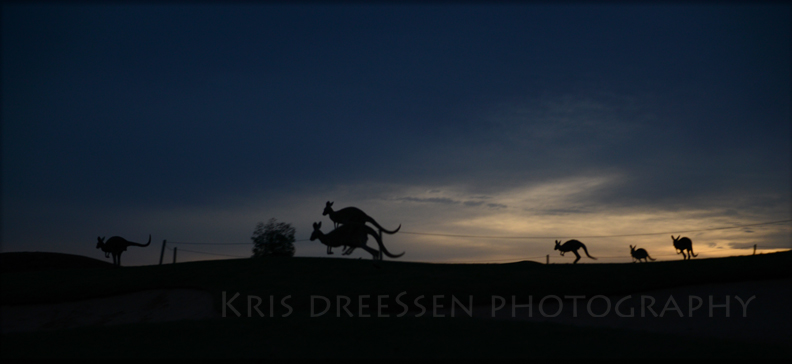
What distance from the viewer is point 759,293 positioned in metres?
18.4

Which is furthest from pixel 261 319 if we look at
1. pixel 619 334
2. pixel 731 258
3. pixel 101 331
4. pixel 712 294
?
pixel 731 258

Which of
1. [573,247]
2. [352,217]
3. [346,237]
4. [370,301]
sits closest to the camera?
[370,301]

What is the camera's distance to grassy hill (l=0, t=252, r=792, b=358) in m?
11.0

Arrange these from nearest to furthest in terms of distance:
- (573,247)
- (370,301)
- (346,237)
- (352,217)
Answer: (370,301), (346,237), (352,217), (573,247)

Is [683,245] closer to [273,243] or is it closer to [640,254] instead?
[640,254]

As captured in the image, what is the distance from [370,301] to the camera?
19797mm

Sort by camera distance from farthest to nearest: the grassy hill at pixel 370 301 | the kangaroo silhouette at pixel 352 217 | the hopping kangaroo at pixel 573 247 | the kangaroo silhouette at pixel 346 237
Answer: the hopping kangaroo at pixel 573 247
the kangaroo silhouette at pixel 352 217
the kangaroo silhouette at pixel 346 237
the grassy hill at pixel 370 301

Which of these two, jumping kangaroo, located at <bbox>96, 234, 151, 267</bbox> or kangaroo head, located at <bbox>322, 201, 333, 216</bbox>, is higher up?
kangaroo head, located at <bbox>322, 201, 333, 216</bbox>

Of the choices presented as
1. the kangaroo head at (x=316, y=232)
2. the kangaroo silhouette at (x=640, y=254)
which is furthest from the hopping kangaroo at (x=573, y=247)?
the kangaroo head at (x=316, y=232)

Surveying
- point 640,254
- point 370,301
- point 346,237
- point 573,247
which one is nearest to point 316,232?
point 346,237

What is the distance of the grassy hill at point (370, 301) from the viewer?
11.0 metres

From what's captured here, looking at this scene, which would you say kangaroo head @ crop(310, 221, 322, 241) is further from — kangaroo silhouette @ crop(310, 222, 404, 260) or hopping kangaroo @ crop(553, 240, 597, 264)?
hopping kangaroo @ crop(553, 240, 597, 264)

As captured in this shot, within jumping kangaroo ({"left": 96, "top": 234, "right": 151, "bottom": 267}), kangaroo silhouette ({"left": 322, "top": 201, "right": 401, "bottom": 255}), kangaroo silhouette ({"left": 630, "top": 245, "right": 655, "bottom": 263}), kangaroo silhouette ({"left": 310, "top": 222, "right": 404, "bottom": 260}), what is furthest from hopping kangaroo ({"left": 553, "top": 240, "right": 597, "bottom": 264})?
jumping kangaroo ({"left": 96, "top": 234, "right": 151, "bottom": 267})

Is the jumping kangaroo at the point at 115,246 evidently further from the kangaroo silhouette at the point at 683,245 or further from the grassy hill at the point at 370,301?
the kangaroo silhouette at the point at 683,245
